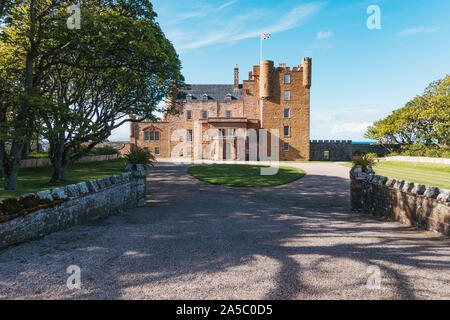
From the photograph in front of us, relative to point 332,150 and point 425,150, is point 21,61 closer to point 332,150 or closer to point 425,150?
point 425,150

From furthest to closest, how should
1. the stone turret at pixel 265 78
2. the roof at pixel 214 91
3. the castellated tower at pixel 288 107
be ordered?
the roof at pixel 214 91 < the castellated tower at pixel 288 107 < the stone turret at pixel 265 78

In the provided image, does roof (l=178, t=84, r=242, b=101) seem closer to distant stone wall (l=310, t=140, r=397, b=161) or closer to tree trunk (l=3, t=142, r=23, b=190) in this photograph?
distant stone wall (l=310, t=140, r=397, b=161)

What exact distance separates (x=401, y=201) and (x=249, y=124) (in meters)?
33.7

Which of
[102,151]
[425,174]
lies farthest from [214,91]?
[425,174]

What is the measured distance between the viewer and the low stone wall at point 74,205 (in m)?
5.53

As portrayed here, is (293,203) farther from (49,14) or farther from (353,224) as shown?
(49,14)

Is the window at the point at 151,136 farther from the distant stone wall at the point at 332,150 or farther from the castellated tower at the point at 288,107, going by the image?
the distant stone wall at the point at 332,150

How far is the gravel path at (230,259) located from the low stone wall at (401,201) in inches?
19.7

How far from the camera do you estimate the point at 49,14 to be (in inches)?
488

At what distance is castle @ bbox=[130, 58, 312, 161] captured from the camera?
4091 centimetres

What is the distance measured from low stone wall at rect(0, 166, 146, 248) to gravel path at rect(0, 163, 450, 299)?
0.91 ft

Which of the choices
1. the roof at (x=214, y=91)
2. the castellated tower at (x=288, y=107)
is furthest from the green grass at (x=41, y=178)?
the roof at (x=214, y=91)

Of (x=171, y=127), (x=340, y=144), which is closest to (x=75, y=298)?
(x=171, y=127)
